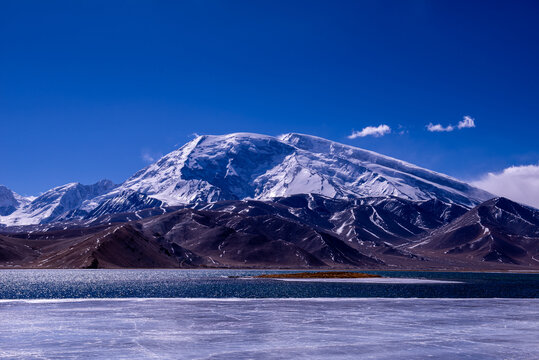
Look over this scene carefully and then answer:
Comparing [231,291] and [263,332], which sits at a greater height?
[263,332]

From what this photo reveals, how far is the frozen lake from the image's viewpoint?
31359 millimetres

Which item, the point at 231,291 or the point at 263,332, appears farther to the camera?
the point at 231,291

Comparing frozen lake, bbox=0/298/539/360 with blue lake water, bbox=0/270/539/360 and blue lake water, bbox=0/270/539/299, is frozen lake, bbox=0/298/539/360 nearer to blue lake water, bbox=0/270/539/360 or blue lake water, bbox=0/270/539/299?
blue lake water, bbox=0/270/539/360

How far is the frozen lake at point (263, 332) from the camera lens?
103ft

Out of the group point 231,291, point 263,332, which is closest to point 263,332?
point 263,332

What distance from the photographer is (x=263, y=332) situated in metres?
39.8

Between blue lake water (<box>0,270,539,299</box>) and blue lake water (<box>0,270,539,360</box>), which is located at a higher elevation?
blue lake water (<box>0,270,539,360</box>)

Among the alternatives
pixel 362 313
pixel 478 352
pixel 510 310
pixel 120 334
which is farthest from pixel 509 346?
pixel 510 310

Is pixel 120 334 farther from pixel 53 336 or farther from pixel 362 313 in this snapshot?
pixel 362 313

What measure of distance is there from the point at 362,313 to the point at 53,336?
96.9 ft

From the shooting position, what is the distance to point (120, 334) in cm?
3819

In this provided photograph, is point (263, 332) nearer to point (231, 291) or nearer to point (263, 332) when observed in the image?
point (263, 332)

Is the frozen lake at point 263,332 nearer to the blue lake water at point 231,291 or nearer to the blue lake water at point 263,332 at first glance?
the blue lake water at point 263,332

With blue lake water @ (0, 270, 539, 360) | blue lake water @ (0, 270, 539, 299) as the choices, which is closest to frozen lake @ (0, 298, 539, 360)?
blue lake water @ (0, 270, 539, 360)
